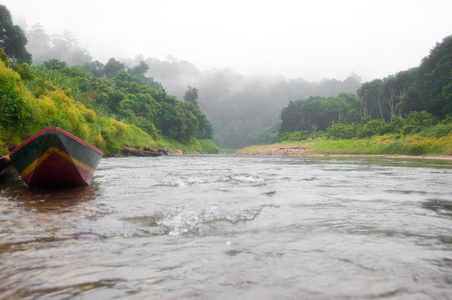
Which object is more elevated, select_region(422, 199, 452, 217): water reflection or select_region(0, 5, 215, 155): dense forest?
select_region(0, 5, 215, 155): dense forest

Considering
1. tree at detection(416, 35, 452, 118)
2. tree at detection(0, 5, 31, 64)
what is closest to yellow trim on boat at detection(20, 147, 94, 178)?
tree at detection(416, 35, 452, 118)

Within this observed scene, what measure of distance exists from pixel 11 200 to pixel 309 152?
35380 mm

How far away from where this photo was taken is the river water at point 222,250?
1710 millimetres

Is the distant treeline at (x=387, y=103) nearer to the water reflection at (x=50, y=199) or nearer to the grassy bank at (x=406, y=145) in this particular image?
the grassy bank at (x=406, y=145)

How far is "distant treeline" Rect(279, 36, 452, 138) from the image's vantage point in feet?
105

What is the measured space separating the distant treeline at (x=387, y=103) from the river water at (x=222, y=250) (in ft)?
98.7

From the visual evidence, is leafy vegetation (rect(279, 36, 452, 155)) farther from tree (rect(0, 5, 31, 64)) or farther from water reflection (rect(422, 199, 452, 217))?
tree (rect(0, 5, 31, 64))

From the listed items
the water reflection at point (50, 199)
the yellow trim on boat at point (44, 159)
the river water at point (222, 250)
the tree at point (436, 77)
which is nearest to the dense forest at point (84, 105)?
the yellow trim on boat at point (44, 159)

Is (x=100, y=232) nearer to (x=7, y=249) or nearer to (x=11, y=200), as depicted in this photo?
(x=7, y=249)

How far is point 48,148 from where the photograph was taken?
5.16 m

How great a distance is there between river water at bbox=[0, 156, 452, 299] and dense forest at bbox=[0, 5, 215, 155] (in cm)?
654

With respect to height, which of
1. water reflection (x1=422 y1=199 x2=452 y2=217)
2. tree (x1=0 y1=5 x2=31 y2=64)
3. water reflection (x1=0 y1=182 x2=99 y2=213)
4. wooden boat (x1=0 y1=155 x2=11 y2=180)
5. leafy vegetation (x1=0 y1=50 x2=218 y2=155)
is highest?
tree (x1=0 y1=5 x2=31 y2=64)

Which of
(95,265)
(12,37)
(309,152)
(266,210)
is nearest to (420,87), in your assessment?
(309,152)

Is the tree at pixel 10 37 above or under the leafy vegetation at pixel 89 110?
above
